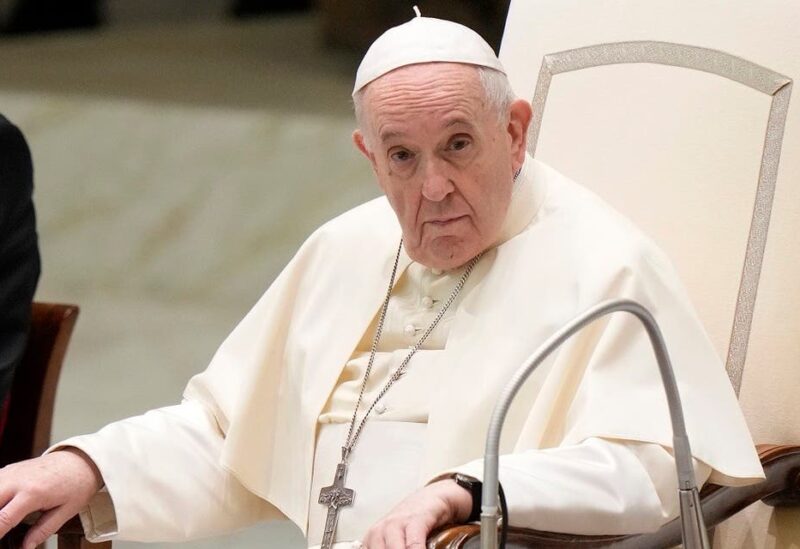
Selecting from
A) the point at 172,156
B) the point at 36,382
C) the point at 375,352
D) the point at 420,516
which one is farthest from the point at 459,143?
the point at 172,156

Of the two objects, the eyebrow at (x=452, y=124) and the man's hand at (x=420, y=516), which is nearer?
the man's hand at (x=420, y=516)

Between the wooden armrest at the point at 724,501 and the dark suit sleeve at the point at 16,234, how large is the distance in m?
1.79

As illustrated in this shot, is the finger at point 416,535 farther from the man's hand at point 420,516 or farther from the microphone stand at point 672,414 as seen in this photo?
the microphone stand at point 672,414

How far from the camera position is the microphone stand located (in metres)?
1.84

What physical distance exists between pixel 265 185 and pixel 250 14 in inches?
110

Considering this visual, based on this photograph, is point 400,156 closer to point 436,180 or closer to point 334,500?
point 436,180

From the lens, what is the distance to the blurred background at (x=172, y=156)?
22.4 ft

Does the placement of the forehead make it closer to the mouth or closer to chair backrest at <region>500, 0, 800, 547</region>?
the mouth

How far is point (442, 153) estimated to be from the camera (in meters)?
2.79

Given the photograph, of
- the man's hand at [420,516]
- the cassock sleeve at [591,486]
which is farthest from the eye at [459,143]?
the man's hand at [420,516]

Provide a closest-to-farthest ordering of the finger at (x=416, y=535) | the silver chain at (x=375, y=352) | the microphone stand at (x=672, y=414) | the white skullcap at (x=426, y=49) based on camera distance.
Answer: the microphone stand at (x=672, y=414)
the finger at (x=416, y=535)
the white skullcap at (x=426, y=49)
the silver chain at (x=375, y=352)

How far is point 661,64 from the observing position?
10.9 feet

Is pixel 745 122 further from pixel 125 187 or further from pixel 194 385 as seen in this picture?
pixel 125 187

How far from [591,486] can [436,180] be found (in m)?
0.62
